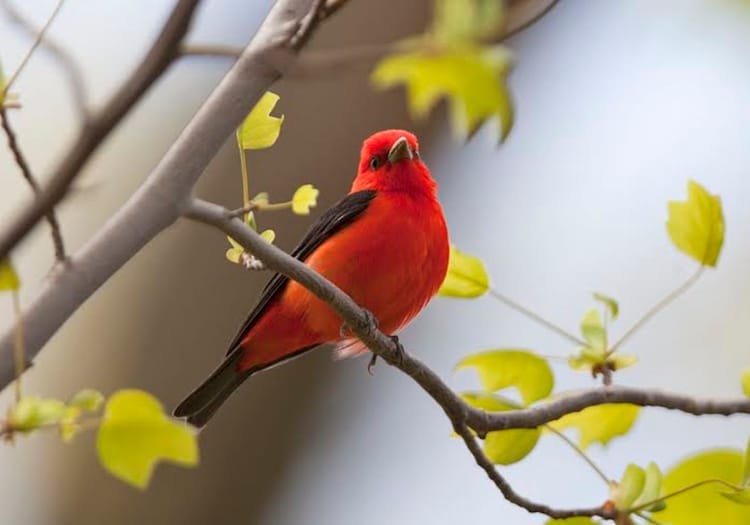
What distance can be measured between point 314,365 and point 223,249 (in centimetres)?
56

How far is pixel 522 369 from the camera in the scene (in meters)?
2.28

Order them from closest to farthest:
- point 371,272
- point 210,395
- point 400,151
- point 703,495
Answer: point 703,495
point 371,272
point 210,395
point 400,151

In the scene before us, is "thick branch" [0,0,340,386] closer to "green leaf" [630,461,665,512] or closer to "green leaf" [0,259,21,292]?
"green leaf" [0,259,21,292]

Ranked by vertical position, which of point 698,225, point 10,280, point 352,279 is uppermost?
point 698,225

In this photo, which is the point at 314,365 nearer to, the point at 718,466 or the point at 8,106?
the point at 718,466

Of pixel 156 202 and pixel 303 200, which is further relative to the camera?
pixel 303 200

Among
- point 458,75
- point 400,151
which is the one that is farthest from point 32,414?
point 400,151

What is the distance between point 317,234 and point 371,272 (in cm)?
23

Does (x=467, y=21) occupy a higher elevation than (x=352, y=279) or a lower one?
lower

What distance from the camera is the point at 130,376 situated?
3842mm

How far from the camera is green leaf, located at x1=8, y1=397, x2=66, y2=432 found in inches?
60.3

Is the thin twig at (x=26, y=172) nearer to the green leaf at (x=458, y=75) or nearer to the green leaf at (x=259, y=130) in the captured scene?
the green leaf at (x=458, y=75)

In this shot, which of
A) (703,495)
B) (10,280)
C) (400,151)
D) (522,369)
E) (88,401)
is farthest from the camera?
(400,151)

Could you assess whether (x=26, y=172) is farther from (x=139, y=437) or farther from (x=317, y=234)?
(x=317, y=234)
